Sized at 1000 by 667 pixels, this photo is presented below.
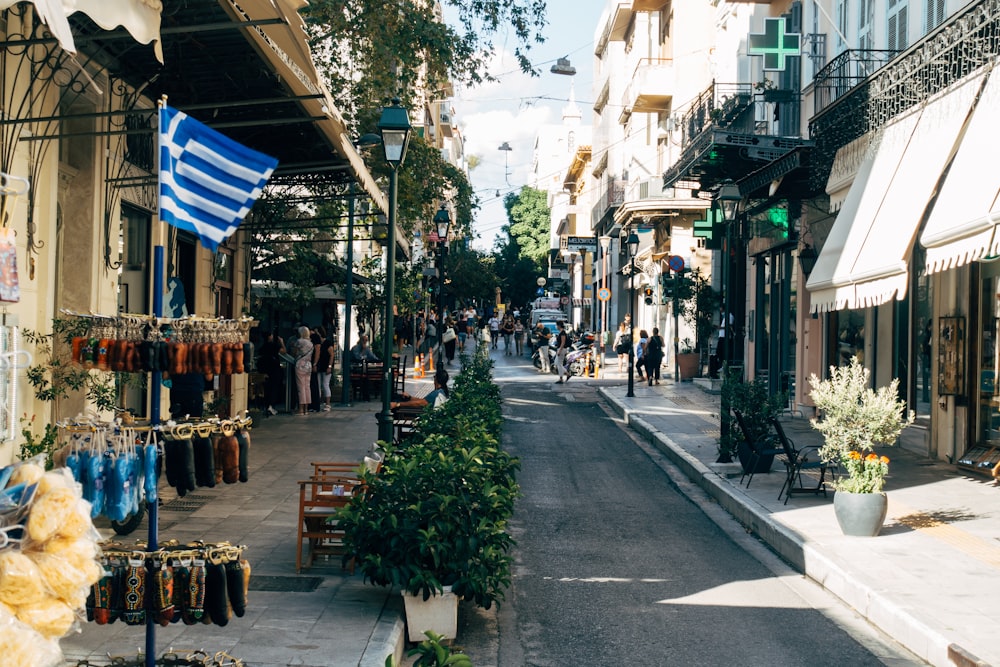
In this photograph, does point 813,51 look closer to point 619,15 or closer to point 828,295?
point 828,295

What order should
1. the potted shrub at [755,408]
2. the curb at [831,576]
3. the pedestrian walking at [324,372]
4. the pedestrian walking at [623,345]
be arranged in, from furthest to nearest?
the pedestrian walking at [623,345]
the pedestrian walking at [324,372]
the potted shrub at [755,408]
the curb at [831,576]

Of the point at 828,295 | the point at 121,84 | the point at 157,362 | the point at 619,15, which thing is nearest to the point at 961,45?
the point at 828,295

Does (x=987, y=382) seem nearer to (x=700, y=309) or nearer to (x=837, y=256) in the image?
(x=837, y=256)

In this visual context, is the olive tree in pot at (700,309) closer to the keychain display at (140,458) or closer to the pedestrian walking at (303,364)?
the pedestrian walking at (303,364)

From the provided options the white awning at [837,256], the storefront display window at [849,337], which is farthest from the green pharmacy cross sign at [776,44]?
the white awning at [837,256]

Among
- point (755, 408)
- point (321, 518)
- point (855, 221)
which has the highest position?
point (855, 221)

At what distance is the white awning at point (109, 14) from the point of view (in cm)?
473

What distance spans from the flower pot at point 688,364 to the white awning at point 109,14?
88.7 feet

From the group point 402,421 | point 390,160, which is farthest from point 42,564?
point 402,421

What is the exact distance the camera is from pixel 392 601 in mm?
7539

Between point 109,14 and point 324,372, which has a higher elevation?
point 109,14

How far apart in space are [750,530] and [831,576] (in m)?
2.72

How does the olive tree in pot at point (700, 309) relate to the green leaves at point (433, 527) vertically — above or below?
above

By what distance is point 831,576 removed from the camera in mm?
8789
